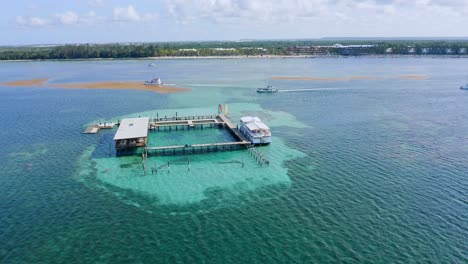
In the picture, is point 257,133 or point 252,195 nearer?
point 252,195

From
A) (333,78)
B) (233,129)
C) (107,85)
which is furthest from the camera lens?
(333,78)

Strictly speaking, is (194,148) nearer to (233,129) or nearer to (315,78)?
(233,129)

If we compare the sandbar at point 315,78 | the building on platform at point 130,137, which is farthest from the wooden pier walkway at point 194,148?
the sandbar at point 315,78

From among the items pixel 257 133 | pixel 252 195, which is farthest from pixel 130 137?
pixel 252 195

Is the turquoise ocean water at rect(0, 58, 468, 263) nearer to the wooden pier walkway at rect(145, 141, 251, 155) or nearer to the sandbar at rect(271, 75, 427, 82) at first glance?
the wooden pier walkway at rect(145, 141, 251, 155)

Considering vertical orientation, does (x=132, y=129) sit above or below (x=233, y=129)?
above

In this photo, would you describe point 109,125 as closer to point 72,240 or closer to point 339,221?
point 72,240
